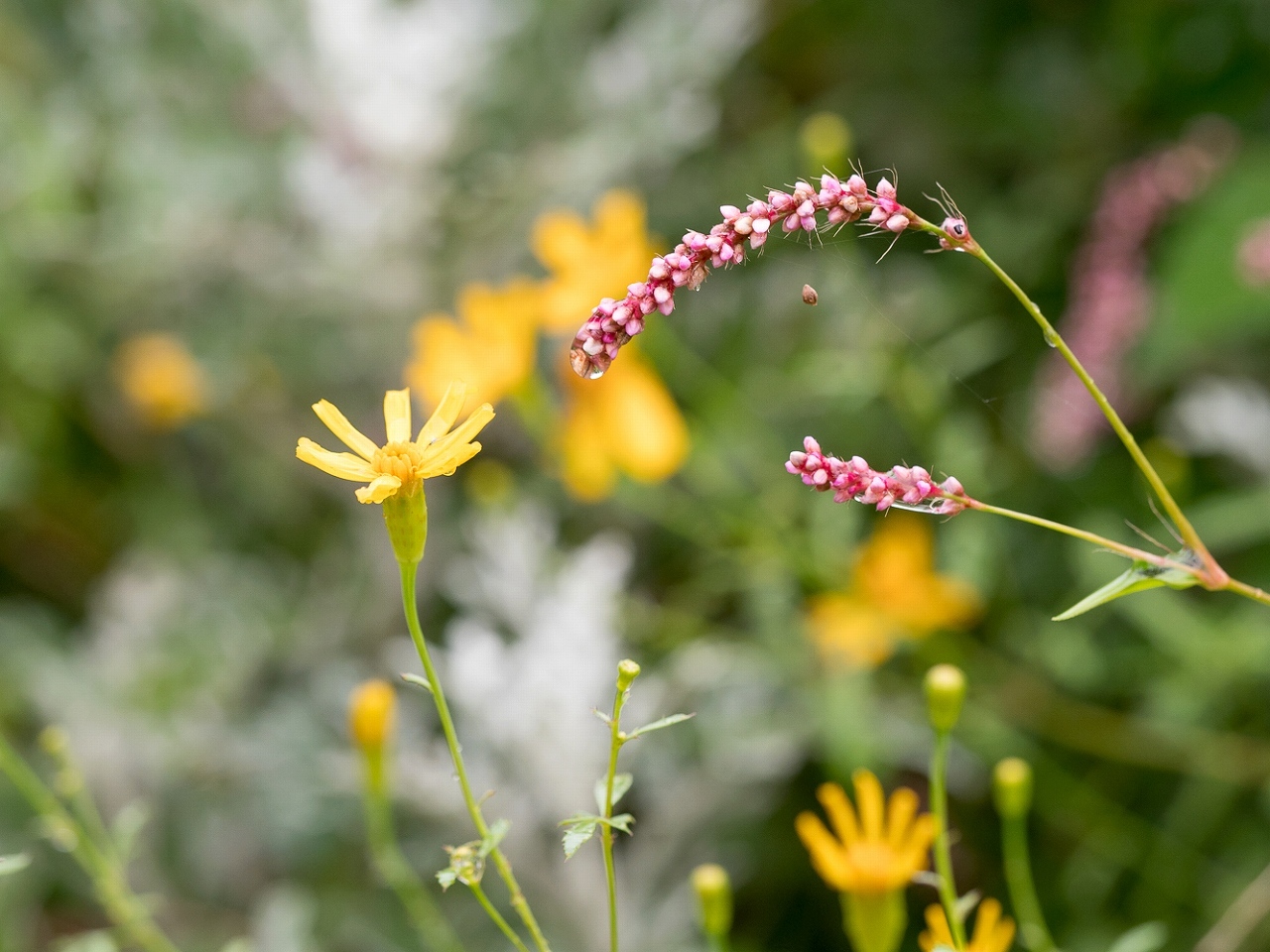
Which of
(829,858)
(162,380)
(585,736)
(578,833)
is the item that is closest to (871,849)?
(829,858)

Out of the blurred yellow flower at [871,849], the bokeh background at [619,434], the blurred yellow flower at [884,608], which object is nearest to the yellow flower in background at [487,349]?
the bokeh background at [619,434]

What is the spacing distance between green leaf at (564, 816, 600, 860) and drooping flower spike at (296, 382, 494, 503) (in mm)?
82

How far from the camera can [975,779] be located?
2.28 feet

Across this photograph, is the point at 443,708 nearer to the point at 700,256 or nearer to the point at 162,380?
the point at 700,256

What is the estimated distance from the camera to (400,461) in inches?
10.4

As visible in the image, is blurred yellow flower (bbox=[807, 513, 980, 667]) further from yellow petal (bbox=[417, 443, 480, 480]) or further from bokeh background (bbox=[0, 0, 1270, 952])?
yellow petal (bbox=[417, 443, 480, 480])

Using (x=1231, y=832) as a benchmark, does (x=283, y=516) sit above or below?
above

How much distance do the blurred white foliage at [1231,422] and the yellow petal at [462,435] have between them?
55 centimetres

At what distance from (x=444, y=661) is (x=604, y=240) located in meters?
0.29

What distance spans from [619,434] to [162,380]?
0.39 meters

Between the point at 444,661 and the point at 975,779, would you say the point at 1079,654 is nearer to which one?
the point at 975,779

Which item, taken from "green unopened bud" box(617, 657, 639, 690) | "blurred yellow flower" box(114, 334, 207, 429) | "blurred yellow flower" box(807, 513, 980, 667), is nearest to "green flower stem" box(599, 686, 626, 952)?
"green unopened bud" box(617, 657, 639, 690)

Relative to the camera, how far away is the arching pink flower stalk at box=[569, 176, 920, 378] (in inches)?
9.0

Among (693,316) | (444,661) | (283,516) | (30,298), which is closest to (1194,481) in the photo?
(693,316)
